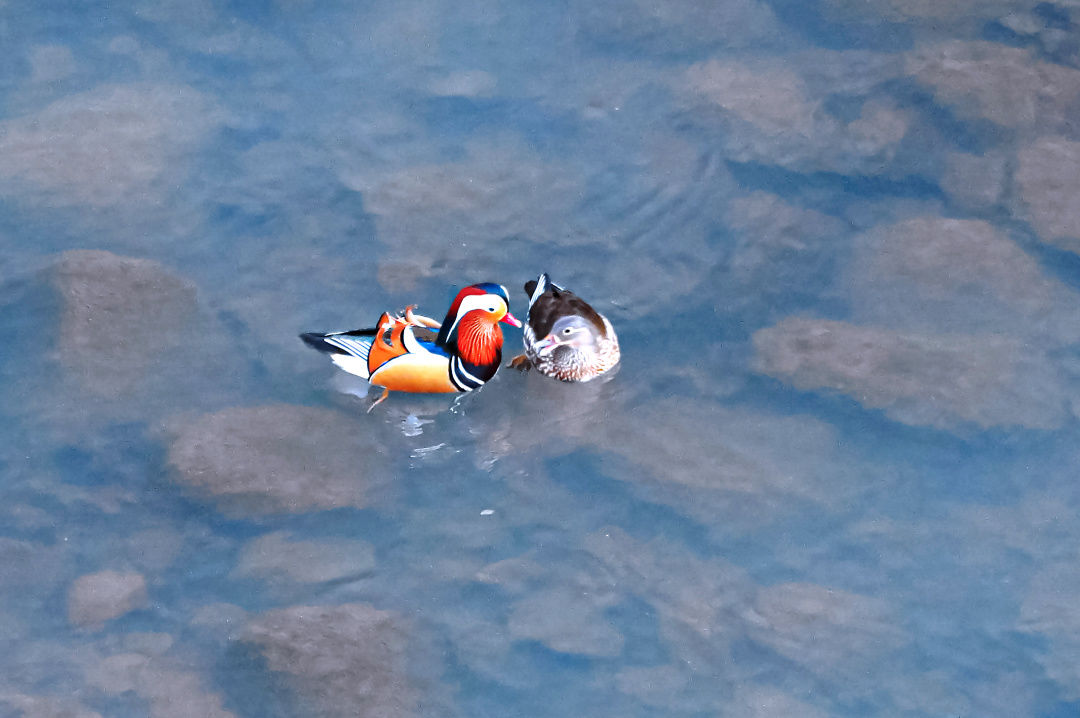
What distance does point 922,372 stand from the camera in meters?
7.03

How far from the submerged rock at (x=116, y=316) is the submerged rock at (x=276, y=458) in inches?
24.5

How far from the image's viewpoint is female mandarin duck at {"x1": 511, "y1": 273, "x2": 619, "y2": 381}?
22.0 ft

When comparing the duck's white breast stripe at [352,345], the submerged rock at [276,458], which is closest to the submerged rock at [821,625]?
the submerged rock at [276,458]

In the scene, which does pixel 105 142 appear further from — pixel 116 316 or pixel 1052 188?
pixel 1052 188

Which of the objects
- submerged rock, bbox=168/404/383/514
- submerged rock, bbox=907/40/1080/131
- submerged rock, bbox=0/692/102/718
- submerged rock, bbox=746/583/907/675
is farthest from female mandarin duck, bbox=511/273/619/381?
submerged rock, bbox=907/40/1080/131

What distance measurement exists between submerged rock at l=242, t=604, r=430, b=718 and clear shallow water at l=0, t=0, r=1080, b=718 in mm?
16

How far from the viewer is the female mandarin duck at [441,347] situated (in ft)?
21.4

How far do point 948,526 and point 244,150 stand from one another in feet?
16.8

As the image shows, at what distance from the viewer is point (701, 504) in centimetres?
645

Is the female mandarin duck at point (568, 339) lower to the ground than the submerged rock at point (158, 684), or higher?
higher

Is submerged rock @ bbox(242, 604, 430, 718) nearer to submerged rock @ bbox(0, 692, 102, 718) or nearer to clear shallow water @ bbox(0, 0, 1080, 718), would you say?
clear shallow water @ bbox(0, 0, 1080, 718)

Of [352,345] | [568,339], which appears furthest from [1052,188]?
[352,345]

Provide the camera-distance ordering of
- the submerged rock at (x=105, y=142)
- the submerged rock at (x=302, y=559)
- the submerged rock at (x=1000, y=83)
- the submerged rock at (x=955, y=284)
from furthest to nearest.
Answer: the submerged rock at (x=1000, y=83) < the submerged rock at (x=105, y=142) < the submerged rock at (x=955, y=284) < the submerged rock at (x=302, y=559)

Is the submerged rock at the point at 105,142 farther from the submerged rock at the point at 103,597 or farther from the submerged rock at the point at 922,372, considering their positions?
the submerged rock at the point at 922,372
